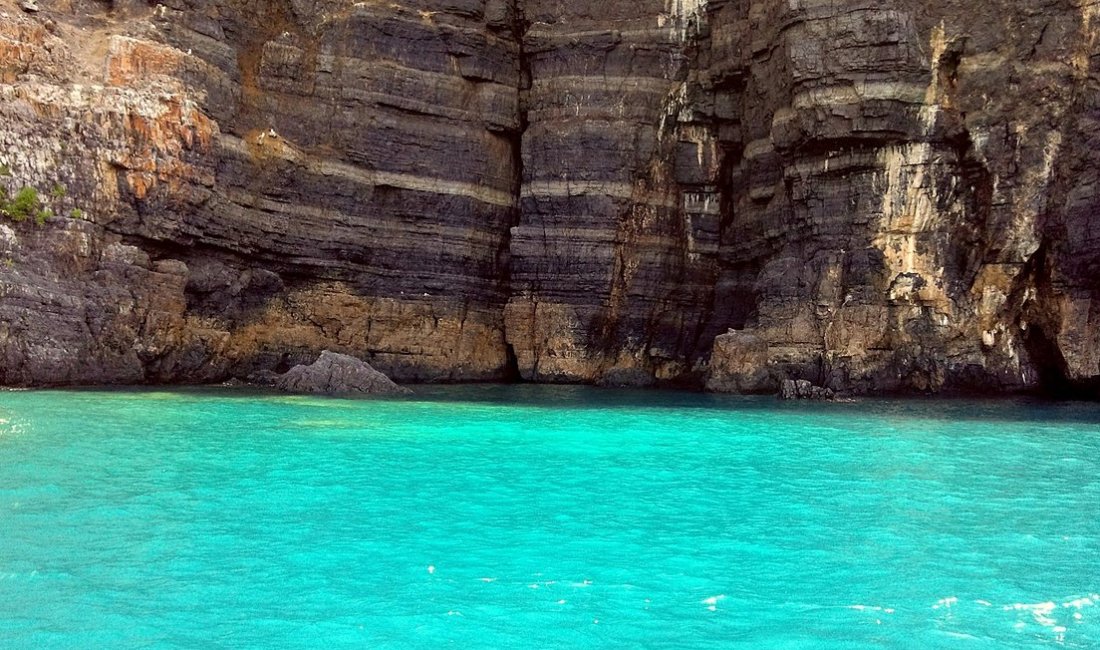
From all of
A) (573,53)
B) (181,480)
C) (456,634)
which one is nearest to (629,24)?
(573,53)

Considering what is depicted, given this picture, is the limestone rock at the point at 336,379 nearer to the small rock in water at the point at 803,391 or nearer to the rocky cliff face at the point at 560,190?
the rocky cliff face at the point at 560,190

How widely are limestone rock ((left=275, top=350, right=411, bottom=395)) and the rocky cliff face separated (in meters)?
4.59

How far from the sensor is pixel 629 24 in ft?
133

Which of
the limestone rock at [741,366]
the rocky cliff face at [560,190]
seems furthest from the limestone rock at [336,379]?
the limestone rock at [741,366]

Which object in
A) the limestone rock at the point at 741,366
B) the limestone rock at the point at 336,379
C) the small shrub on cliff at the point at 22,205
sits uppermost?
the small shrub on cliff at the point at 22,205

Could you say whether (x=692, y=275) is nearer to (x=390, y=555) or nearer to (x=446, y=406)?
(x=446, y=406)

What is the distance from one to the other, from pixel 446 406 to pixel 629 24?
927 inches

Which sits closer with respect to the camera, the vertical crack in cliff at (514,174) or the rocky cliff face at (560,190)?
the rocky cliff face at (560,190)

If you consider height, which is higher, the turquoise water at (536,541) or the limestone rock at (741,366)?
the limestone rock at (741,366)

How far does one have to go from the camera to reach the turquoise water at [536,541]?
6191mm

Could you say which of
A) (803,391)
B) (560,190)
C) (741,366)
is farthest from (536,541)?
(560,190)

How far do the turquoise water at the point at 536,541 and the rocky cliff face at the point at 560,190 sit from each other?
14378mm

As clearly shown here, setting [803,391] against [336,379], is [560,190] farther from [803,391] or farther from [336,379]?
[803,391]

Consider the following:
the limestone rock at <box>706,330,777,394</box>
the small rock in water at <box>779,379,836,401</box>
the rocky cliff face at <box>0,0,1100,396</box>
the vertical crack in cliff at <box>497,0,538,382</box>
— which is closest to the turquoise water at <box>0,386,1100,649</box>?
the small rock in water at <box>779,379,836,401</box>
